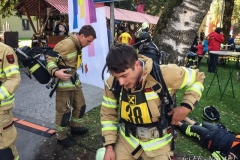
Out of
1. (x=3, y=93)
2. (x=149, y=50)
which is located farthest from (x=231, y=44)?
(x=3, y=93)

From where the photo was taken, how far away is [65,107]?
3.53m

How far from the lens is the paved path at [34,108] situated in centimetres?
370

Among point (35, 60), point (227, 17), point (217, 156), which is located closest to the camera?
point (35, 60)

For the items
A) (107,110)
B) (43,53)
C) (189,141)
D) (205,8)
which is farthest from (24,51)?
(189,141)

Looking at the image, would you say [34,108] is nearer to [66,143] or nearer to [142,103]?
[66,143]

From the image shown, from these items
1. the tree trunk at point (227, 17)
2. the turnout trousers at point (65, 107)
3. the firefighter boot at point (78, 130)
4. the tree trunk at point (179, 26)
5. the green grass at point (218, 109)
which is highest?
the tree trunk at point (227, 17)

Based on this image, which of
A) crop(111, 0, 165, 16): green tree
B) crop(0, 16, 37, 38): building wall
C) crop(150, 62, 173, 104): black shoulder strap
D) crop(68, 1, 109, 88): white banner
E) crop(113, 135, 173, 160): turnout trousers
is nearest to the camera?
crop(150, 62, 173, 104): black shoulder strap

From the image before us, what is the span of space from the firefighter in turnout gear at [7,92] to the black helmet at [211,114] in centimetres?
359

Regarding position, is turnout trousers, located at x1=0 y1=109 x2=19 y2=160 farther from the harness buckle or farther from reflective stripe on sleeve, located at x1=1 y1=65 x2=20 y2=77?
the harness buckle

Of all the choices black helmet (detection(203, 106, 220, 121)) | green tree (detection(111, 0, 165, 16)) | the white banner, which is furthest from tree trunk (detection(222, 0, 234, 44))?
black helmet (detection(203, 106, 220, 121))

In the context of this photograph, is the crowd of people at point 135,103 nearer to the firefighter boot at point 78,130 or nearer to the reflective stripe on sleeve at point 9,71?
the reflective stripe on sleeve at point 9,71

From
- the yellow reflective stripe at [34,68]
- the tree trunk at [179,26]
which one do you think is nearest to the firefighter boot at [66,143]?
the yellow reflective stripe at [34,68]

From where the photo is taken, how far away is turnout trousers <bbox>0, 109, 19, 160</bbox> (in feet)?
8.24

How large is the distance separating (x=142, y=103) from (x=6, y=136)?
1597 mm
